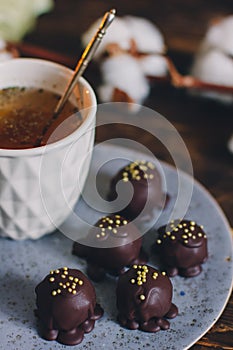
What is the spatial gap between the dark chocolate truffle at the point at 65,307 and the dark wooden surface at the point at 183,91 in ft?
0.60

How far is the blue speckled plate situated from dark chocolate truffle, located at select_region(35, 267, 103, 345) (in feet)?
0.05

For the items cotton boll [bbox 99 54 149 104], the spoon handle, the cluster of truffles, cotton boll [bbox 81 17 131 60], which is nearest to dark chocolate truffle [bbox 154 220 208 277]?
the cluster of truffles

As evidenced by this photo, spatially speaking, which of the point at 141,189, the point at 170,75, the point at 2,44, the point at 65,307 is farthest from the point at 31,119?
the point at 170,75

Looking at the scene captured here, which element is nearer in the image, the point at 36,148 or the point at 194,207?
the point at 36,148

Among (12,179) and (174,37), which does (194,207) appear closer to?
(12,179)

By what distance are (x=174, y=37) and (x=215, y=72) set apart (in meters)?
0.33

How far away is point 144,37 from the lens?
141 cm

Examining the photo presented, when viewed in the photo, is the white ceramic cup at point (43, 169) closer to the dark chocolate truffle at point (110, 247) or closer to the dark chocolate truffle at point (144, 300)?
the dark chocolate truffle at point (110, 247)

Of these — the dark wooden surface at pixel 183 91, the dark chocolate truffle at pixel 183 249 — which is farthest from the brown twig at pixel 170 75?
the dark chocolate truffle at pixel 183 249

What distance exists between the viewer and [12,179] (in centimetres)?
86

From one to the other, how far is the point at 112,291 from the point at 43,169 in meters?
0.23

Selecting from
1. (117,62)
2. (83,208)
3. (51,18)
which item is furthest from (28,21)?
(83,208)

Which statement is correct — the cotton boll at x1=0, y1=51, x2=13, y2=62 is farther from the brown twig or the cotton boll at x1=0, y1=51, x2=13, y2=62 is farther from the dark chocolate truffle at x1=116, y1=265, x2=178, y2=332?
the dark chocolate truffle at x1=116, y1=265, x2=178, y2=332

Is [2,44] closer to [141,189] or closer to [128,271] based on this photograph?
[141,189]
